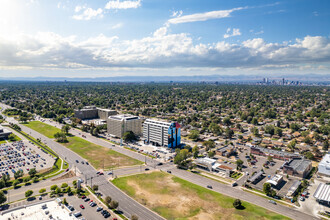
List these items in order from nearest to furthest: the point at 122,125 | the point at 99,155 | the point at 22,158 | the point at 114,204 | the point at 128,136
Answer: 1. the point at 114,204
2. the point at 22,158
3. the point at 99,155
4. the point at 128,136
5. the point at 122,125

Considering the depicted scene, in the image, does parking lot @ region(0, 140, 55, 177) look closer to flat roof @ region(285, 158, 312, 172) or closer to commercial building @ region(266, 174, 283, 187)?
commercial building @ region(266, 174, 283, 187)

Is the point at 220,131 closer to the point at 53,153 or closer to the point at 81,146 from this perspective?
the point at 81,146

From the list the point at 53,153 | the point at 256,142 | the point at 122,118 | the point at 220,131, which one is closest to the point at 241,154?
the point at 256,142

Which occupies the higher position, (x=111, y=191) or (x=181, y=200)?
(x=111, y=191)

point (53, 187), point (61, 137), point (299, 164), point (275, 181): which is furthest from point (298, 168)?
point (61, 137)

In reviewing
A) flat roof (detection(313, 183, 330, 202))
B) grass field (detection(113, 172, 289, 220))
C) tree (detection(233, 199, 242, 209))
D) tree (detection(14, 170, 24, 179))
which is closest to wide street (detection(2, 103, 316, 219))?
grass field (detection(113, 172, 289, 220))

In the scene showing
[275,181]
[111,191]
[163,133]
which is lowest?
[111,191]

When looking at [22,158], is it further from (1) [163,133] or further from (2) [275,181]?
(2) [275,181]
